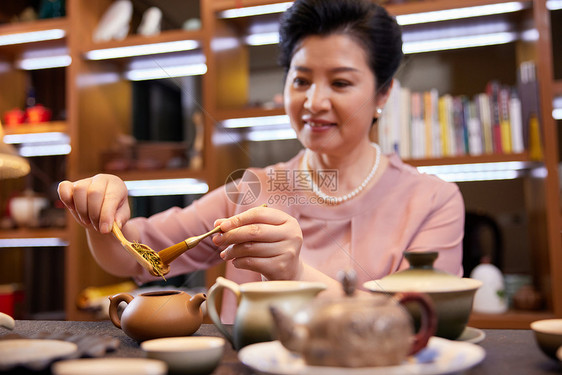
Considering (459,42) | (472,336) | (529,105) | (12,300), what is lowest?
(12,300)

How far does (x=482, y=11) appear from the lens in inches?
77.8

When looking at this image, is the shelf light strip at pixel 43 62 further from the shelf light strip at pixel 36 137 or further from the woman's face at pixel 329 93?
the woman's face at pixel 329 93

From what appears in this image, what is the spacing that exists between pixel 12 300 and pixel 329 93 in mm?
2124

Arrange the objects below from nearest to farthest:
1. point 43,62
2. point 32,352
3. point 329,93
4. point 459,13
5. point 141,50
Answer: point 32,352 → point 329,93 → point 459,13 → point 141,50 → point 43,62

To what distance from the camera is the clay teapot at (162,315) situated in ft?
2.35

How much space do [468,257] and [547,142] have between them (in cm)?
52

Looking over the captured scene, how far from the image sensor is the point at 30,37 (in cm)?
254

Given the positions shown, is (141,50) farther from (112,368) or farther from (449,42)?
(112,368)

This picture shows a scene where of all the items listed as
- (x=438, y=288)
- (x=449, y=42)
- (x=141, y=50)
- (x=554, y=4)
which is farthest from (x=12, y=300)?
(x=554, y=4)

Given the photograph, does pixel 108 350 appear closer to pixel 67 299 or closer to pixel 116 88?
pixel 67 299

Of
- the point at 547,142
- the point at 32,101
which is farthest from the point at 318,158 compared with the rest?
the point at 32,101

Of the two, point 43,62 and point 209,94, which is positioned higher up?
point 43,62

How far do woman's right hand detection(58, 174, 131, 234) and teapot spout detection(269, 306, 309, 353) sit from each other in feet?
1.61

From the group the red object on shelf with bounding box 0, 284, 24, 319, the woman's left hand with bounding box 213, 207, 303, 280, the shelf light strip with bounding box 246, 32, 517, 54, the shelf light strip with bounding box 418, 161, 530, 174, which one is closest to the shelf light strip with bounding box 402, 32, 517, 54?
the shelf light strip with bounding box 246, 32, 517, 54
